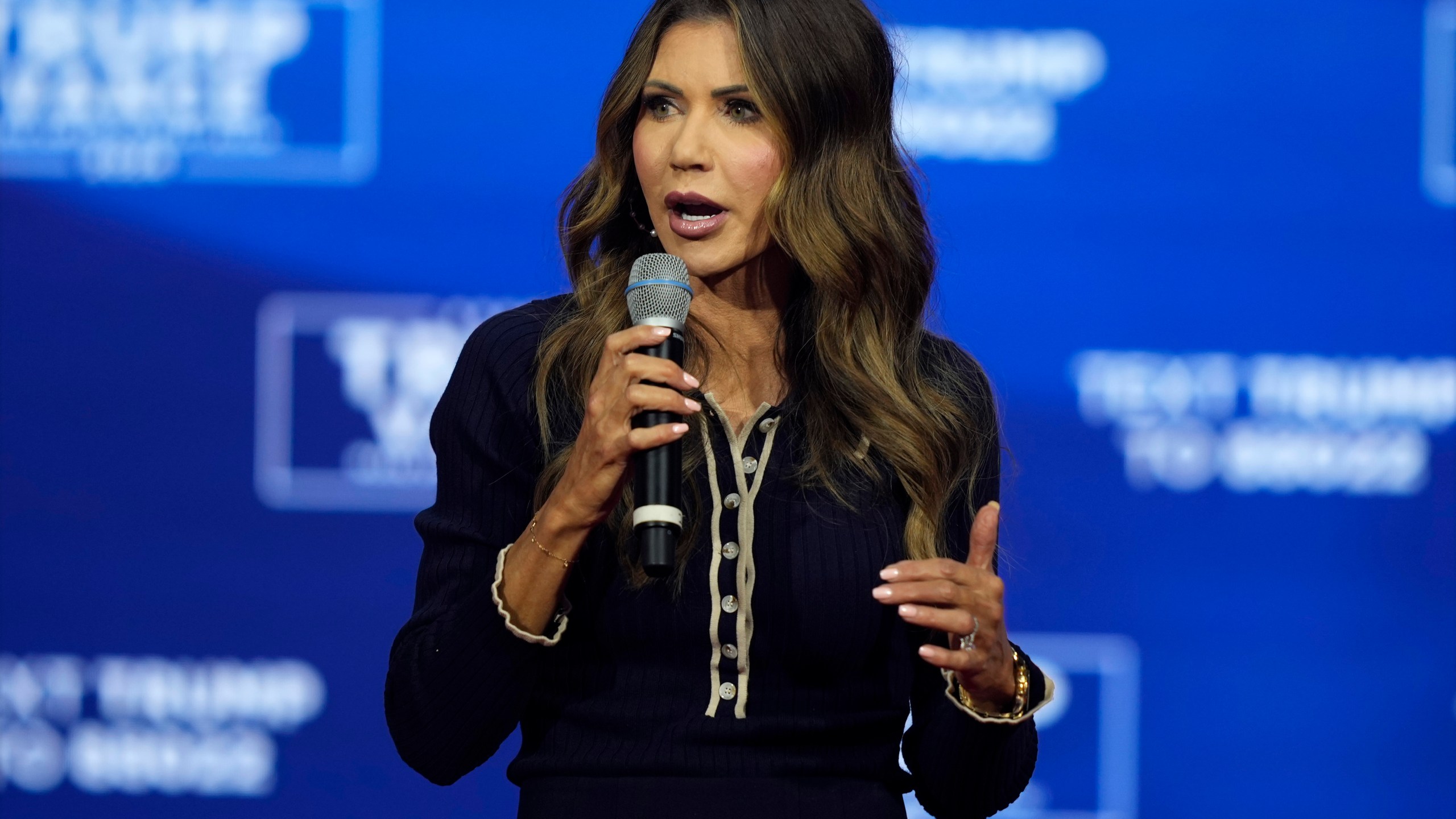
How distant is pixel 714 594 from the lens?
1572mm

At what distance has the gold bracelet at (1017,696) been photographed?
1586mm

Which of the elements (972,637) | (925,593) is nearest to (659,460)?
(925,593)

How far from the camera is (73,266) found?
9.48 ft

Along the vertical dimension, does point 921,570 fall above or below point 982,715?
above

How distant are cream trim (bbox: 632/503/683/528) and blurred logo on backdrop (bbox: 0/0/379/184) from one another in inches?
71.7

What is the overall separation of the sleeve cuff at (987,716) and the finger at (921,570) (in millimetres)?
195

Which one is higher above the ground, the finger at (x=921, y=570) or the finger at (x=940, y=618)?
the finger at (x=921, y=570)

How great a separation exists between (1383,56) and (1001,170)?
0.78m

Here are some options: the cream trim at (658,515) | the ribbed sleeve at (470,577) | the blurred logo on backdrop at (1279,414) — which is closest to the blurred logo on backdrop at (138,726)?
the ribbed sleeve at (470,577)

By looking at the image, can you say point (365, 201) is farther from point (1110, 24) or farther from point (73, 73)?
point (1110, 24)

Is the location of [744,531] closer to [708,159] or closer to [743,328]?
[743,328]

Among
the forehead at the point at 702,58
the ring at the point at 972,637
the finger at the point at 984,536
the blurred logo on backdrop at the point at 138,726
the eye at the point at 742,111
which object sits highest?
the forehead at the point at 702,58

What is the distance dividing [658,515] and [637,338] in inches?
6.2

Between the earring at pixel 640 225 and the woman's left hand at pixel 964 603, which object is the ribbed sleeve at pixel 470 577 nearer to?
the earring at pixel 640 225
